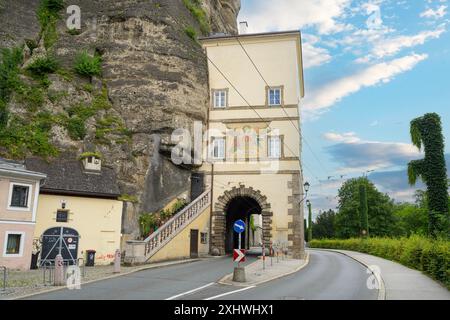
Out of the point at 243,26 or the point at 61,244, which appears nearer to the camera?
the point at 61,244

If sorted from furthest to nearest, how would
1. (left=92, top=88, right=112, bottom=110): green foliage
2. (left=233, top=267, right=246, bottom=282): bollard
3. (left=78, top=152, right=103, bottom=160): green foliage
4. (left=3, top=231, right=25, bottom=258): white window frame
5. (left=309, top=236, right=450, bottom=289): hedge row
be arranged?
(left=92, top=88, right=112, bottom=110): green foliage → (left=78, top=152, right=103, bottom=160): green foliage → (left=3, top=231, right=25, bottom=258): white window frame → (left=233, top=267, right=246, bottom=282): bollard → (left=309, top=236, right=450, bottom=289): hedge row

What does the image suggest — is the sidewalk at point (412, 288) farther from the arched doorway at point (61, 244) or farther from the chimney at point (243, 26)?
the chimney at point (243, 26)

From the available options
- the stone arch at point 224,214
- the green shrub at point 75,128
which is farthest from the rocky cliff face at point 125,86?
the stone arch at point 224,214

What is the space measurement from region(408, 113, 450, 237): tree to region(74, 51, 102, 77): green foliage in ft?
76.7

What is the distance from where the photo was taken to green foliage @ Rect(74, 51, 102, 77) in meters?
31.0

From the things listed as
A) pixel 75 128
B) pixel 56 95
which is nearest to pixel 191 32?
pixel 56 95

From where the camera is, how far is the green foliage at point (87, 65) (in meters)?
31.0

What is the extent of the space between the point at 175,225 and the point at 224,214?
662cm

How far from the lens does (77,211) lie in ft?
75.6

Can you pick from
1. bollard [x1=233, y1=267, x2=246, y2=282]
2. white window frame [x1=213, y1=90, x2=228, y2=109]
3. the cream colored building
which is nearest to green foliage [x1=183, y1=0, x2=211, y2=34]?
the cream colored building

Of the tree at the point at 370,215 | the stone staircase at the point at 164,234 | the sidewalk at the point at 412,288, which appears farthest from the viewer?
the tree at the point at 370,215

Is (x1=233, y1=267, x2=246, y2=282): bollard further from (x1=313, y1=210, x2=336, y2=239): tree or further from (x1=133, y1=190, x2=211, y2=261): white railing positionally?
(x1=313, y1=210, x2=336, y2=239): tree

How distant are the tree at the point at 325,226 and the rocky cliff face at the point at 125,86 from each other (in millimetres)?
56727

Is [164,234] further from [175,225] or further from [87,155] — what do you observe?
[87,155]
